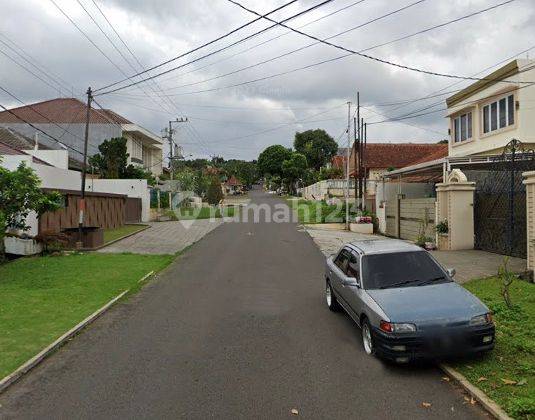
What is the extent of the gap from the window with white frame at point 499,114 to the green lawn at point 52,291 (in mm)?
15280

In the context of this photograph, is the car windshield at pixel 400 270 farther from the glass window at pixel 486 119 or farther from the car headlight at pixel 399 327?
the glass window at pixel 486 119

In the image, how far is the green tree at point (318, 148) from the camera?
97.4 meters

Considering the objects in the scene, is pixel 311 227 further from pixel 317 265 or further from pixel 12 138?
pixel 12 138

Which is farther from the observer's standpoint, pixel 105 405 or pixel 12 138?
pixel 12 138

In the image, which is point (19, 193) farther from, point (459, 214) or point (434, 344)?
point (459, 214)

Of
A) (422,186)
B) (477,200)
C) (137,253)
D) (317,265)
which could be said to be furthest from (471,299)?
(422,186)

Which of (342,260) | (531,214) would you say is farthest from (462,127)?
(342,260)

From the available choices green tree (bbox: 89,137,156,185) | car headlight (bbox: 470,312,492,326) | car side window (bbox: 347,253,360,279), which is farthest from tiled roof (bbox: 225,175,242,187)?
car headlight (bbox: 470,312,492,326)

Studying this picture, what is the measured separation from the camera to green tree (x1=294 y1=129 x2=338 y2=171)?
97.4 meters

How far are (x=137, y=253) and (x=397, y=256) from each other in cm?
1360

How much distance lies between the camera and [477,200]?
18.4 m

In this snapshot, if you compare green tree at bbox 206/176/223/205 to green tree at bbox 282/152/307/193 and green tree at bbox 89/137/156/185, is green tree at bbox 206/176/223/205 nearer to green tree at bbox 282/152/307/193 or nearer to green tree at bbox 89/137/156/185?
green tree at bbox 89/137/156/185

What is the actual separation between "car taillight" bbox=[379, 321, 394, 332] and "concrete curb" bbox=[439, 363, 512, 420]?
32.2 inches

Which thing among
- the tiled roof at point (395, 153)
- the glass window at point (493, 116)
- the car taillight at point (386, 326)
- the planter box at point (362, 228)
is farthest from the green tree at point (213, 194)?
the car taillight at point (386, 326)
